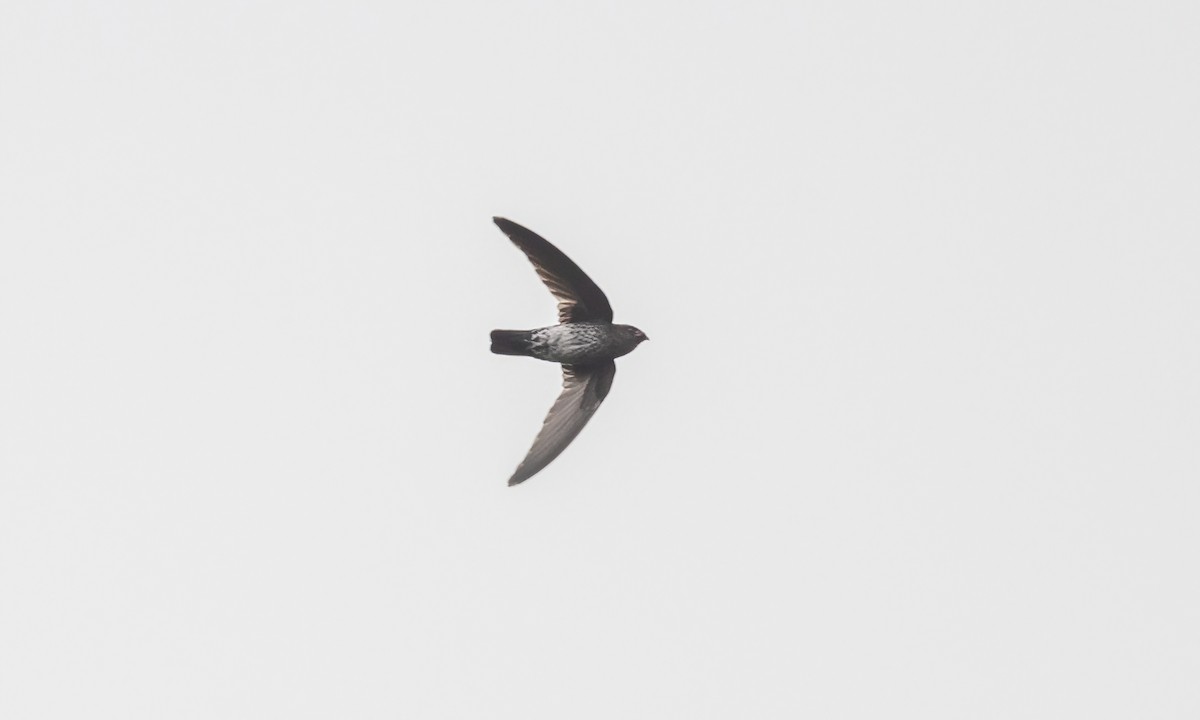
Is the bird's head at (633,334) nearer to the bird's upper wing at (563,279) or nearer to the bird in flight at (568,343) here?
the bird in flight at (568,343)

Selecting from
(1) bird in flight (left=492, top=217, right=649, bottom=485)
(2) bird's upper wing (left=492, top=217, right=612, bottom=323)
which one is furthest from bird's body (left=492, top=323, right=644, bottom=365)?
(2) bird's upper wing (left=492, top=217, right=612, bottom=323)

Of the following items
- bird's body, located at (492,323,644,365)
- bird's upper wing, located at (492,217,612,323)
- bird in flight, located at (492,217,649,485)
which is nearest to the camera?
bird's upper wing, located at (492,217,612,323)

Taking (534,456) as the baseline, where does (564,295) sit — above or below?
above

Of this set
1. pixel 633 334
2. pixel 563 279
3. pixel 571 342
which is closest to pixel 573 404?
pixel 571 342

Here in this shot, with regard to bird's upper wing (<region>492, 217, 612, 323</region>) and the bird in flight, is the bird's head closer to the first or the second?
the bird in flight

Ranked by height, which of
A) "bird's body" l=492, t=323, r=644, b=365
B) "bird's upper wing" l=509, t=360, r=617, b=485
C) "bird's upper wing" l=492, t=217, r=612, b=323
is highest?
"bird's upper wing" l=492, t=217, r=612, b=323

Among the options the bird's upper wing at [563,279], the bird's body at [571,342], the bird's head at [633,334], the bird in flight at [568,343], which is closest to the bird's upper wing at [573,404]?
the bird in flight at [568,343]

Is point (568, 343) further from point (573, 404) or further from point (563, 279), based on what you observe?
point (573, 404)
